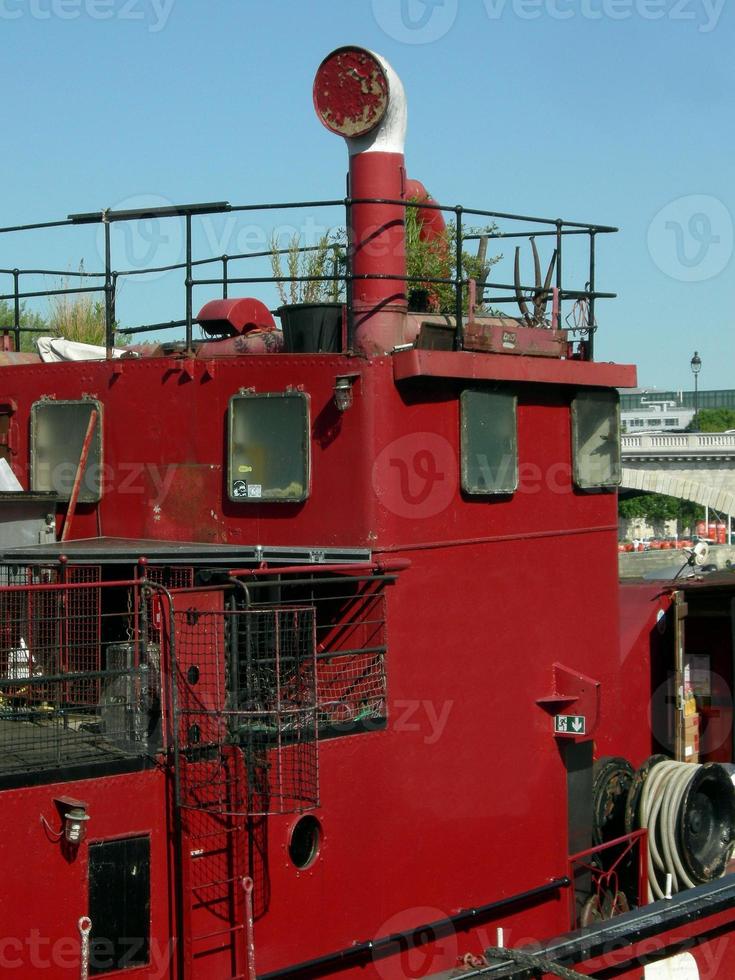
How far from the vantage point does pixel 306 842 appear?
30.7 feet

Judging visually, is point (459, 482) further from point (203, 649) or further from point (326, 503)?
point (203, 649)

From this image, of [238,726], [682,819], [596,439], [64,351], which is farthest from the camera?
[64,351]

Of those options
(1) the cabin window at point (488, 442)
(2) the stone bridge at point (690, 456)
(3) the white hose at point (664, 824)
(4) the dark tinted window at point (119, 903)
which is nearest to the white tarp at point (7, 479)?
(1) the cabin window at point (488, 442)

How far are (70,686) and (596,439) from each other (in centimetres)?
515

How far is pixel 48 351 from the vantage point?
12445mm

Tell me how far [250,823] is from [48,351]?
5482 millimetres

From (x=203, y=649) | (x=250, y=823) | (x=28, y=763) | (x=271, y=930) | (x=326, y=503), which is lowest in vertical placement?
(x=271, y=930)

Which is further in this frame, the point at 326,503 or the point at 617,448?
the point at 617,448

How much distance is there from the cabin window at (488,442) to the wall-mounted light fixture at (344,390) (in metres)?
1.03

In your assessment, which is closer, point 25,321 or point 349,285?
point 349,285

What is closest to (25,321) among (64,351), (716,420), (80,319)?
(80,319)

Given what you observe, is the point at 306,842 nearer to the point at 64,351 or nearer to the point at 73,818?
the point at 73,818

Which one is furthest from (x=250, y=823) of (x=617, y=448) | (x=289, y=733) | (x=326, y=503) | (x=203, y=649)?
(x=617, y=448)

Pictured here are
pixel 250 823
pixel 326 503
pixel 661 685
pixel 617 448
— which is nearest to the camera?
pixel 250 823
